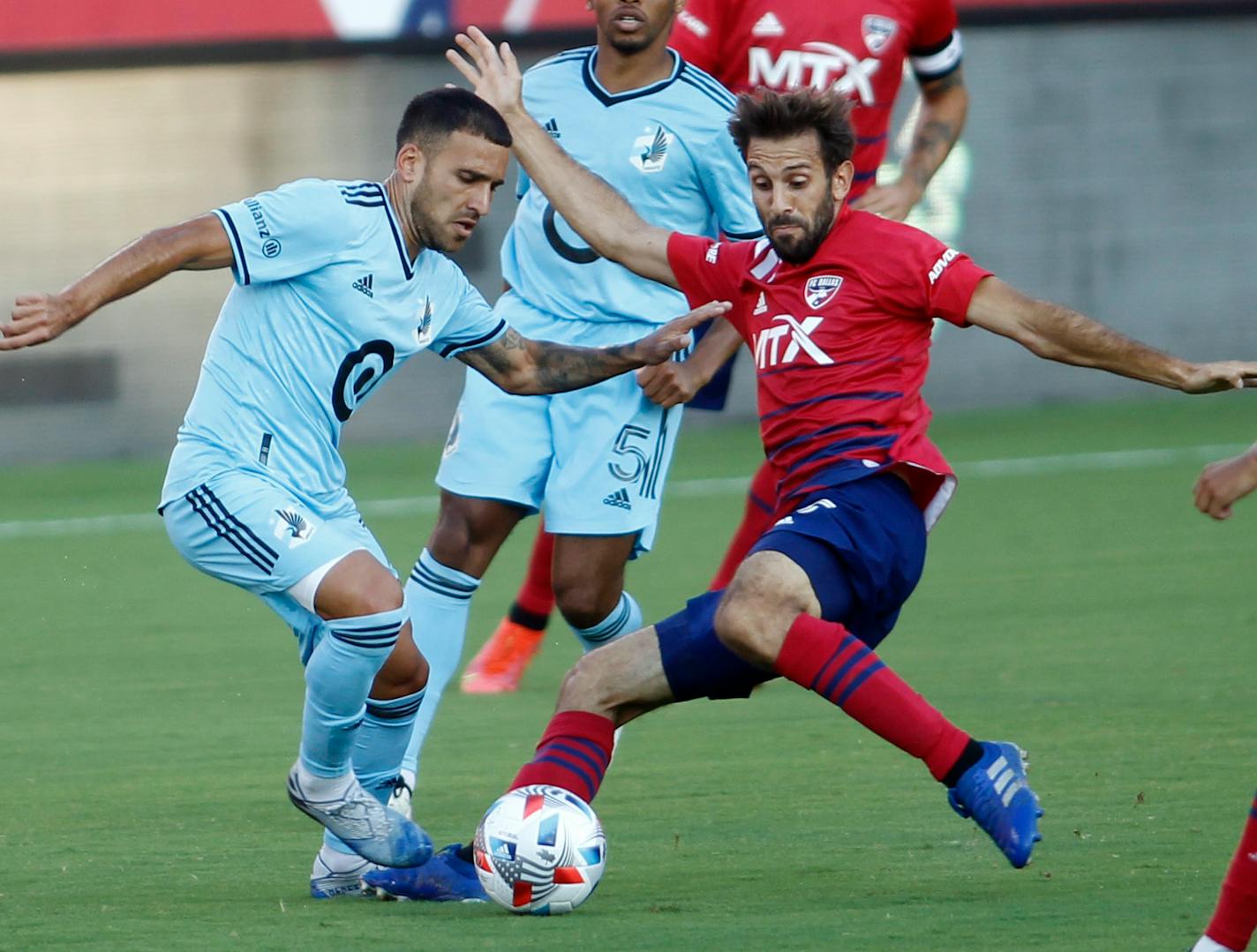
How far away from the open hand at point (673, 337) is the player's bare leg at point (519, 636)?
1.96 m

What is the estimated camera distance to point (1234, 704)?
6.18m

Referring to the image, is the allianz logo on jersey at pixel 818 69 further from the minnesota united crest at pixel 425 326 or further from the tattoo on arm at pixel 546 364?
the minnesota united crest at pixel 425 326

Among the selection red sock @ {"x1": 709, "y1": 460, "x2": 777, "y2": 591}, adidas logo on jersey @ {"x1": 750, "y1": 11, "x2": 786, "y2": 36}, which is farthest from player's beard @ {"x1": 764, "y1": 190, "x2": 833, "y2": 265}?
adidas logo on jersey @ {"x1": 750, "y1": 11, "x2": 786, "y2": 36}

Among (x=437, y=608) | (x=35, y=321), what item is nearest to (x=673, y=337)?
(x=437, y=608)

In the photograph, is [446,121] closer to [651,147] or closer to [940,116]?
[651,147]

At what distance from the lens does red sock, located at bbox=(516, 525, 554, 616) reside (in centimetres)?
688

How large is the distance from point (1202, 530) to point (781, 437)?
5.29 metres

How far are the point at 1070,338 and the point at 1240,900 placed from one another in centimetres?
140

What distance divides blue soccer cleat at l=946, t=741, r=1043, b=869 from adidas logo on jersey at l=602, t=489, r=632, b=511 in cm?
172

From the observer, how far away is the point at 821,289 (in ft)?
15.7

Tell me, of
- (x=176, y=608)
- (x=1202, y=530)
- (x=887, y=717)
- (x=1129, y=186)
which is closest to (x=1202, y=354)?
(x=1129, y=186)

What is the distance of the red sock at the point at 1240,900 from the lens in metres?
3.60

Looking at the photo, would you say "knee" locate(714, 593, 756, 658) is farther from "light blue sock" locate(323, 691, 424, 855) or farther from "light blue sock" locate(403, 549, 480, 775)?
"light blue sock" locate(403, 549, 480, 775)

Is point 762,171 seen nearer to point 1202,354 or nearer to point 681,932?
point 681,932
